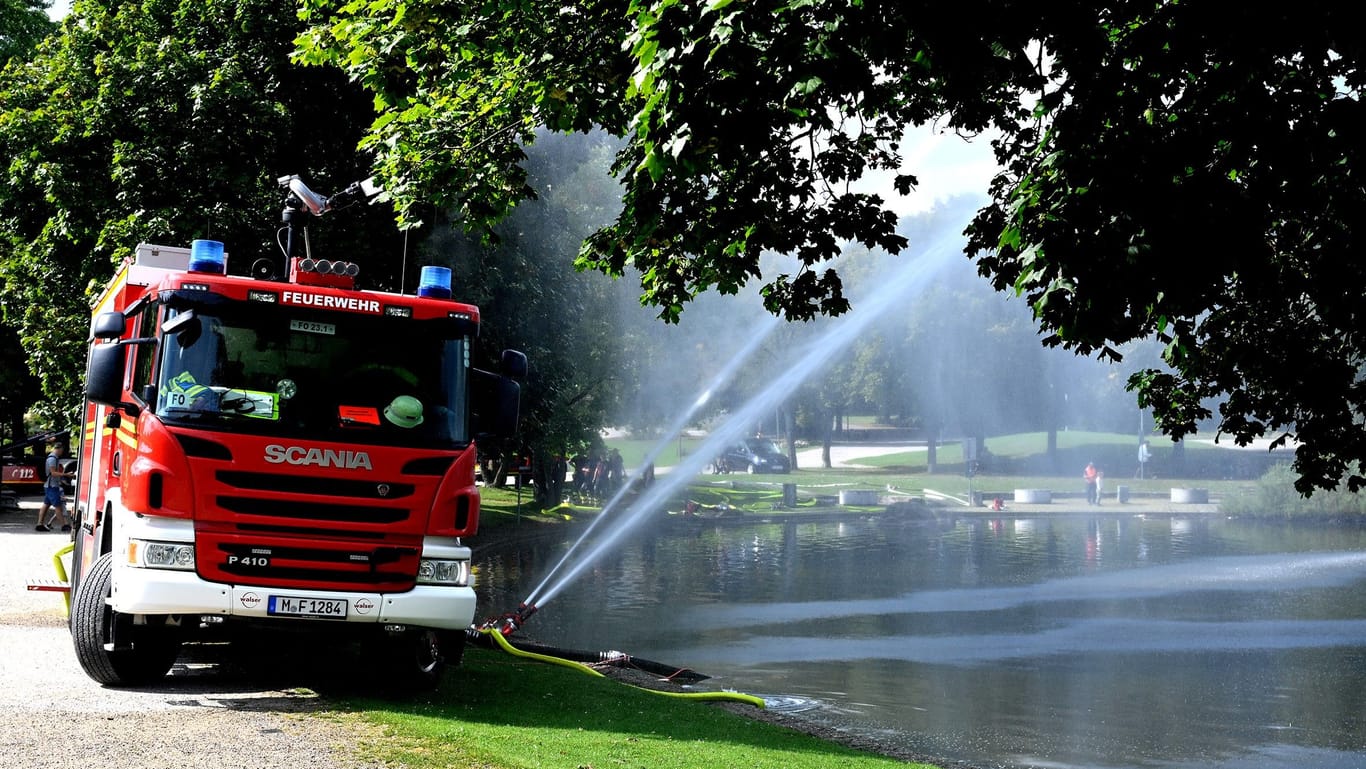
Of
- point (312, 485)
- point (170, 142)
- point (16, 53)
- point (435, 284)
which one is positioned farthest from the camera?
point (16, 53)

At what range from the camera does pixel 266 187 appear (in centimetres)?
2586

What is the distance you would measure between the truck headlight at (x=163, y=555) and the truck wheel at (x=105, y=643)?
2.77ft

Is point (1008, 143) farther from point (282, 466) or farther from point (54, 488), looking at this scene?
point (54, 488)

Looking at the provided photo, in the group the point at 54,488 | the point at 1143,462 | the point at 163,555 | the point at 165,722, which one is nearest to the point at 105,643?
the point at 163,555

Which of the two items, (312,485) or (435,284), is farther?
(435,284)

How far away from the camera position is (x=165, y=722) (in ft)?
32.6

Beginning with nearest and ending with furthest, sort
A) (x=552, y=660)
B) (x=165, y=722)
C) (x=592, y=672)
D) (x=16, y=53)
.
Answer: (x=165, y=722) → (x=592, y=672) → (x=552, y=660) → (x=16, y=53)

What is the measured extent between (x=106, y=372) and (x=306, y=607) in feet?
7.63

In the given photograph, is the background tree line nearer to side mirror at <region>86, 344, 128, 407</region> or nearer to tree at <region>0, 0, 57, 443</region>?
side mirror at <region>86, 344, 128, 407</region>

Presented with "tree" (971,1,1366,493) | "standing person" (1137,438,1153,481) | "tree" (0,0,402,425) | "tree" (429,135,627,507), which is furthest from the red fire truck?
"standing person" (1137,438,1153,481)

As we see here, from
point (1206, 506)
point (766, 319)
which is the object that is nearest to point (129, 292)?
point (766, 319)

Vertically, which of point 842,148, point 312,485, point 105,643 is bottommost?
point 105,643

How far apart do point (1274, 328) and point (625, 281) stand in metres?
31.3

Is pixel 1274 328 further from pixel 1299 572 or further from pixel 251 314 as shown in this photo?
pixel 1299 572
